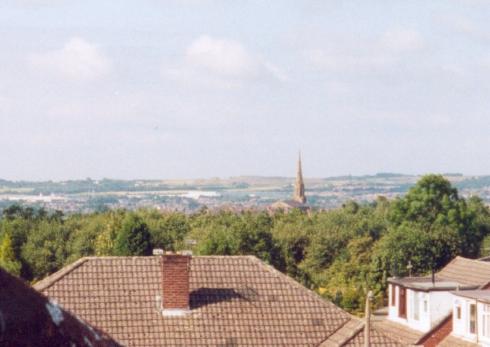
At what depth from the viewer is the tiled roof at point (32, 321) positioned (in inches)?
74.4

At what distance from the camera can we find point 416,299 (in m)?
42.3

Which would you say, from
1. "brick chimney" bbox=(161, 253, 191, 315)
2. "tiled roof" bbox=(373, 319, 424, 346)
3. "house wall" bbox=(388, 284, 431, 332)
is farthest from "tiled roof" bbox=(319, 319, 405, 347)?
"house wall" bbox=(388, 284, 431, 332)

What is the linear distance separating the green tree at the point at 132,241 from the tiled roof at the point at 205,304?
4470 cm

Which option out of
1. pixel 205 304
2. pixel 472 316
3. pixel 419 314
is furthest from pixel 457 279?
pixel 205 304

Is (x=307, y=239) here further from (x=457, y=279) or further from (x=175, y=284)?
(x=175, y=284)

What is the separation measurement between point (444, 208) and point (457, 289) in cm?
6020

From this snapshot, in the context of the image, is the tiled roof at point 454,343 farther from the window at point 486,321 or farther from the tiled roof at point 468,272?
the tiled roof at point 468,272

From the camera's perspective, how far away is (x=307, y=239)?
98938 mm

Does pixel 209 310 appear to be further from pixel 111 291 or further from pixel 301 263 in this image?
pixel 301 263

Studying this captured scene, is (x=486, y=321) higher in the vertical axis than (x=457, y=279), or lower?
lower

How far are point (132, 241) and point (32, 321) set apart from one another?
7253 cm

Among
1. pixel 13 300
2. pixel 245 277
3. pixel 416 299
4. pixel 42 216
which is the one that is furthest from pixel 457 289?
pixel 42 216

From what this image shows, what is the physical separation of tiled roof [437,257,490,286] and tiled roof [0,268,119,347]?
4251cm

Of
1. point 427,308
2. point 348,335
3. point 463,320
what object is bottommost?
point 463,320
